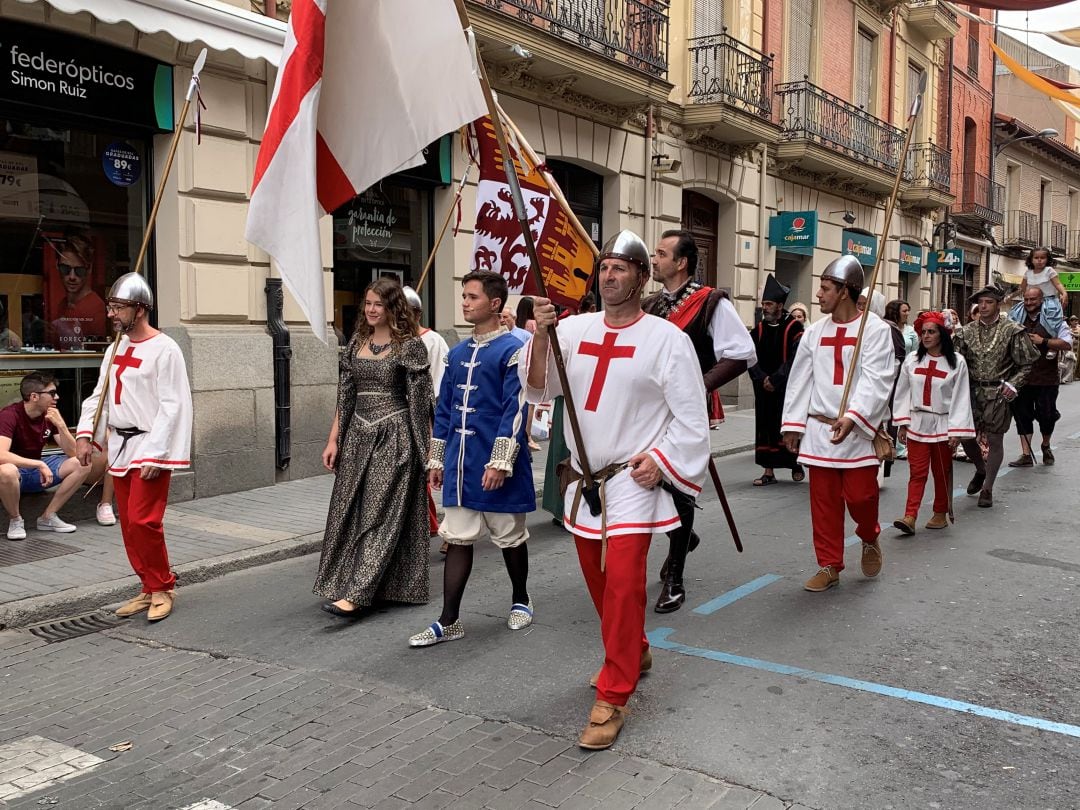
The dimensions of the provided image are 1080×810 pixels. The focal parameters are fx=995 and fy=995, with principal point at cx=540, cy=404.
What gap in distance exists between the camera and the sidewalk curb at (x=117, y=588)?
225 inches

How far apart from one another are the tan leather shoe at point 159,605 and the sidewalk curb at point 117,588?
0.51m

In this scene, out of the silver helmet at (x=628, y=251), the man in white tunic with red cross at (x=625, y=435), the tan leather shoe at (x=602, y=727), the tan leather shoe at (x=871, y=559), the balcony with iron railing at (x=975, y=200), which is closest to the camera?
the tan leather shoe at (x=602, y=727)

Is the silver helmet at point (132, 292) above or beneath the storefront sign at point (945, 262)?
beneath

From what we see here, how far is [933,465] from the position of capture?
7973mm

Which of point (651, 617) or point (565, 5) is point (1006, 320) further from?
point (565, 5)

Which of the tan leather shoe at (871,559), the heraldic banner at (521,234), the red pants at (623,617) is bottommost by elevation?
the tan leather shoe at (871,559)

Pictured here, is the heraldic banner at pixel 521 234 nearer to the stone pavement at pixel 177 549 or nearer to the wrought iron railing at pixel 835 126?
the stone pavement at pixel 177 549

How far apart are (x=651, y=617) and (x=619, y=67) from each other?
10380 millimetres

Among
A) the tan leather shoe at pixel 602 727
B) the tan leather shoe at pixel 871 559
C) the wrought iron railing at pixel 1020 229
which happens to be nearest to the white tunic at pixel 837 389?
the tan leather shoe at pixel 871 559

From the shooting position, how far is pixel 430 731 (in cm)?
394

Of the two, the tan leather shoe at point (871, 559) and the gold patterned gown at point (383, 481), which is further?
the tan leather shoe at point (871, 559)

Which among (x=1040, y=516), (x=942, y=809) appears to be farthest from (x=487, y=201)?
(x=1040, y=516)

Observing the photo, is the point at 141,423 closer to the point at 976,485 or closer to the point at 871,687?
the point at 871,687

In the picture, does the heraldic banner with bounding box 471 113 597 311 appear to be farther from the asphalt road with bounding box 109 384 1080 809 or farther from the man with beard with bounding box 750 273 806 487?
the man with beard with bounding box 750 273 806 487
